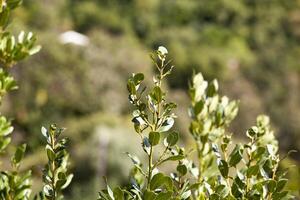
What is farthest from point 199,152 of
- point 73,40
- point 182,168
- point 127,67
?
point 73,40

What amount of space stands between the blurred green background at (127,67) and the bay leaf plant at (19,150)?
1073 centimetres

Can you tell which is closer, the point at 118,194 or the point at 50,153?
the point at 118,194

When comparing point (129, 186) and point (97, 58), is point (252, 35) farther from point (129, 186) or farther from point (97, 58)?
point (129, 186)

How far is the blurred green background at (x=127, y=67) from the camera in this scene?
1738 cm

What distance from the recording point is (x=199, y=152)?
145 cm

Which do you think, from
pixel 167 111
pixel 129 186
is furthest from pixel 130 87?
pixel 129 186

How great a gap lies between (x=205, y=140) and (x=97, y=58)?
21265 millimetres

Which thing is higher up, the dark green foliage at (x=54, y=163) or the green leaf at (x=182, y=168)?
the dark green foliage at (x=54, y=163)

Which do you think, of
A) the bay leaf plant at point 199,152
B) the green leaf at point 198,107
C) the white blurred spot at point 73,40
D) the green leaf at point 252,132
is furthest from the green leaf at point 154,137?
the white blurred spot at point 73,40

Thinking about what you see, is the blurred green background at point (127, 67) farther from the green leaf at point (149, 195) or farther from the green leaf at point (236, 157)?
the green leaf at point (149, 195)

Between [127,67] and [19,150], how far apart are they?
21684mm

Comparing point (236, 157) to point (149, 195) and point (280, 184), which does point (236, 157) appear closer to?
point (280, 184)

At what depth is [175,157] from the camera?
1124mm

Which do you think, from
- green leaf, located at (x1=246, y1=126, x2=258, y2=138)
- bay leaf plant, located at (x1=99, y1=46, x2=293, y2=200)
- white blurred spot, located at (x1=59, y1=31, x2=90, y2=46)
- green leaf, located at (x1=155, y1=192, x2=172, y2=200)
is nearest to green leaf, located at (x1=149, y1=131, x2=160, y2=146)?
bay leaf plant, located at (x1=99, y1=46, x2=293, y2=200)
